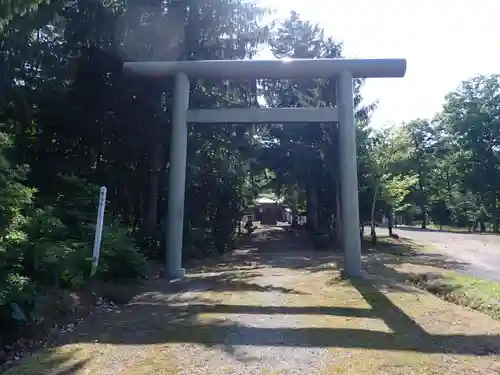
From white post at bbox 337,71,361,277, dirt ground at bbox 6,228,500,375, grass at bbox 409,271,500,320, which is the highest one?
white post at bbox 337,71,361,277

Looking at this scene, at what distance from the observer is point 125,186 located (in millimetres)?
14383

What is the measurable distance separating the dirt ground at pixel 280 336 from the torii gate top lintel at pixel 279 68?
4.70m

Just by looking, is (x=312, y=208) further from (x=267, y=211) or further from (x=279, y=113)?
(x=267, y=211)

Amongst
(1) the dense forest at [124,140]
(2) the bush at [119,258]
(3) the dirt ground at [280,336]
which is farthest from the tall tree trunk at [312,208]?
(3) the dirt ground at [280,336]

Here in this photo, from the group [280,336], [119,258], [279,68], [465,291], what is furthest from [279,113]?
[280,336]

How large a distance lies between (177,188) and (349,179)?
380 centimetres

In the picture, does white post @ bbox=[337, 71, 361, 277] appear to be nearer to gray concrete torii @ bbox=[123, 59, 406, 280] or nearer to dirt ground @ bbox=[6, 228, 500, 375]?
gray concrete torii @ bbox=[123, 59, 406, 280]

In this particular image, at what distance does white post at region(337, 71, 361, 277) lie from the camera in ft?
34.7

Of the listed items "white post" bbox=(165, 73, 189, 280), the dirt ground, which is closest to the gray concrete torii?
"white post" bbox=(165, 73, 189, 280)

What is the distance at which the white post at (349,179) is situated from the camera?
10562mm

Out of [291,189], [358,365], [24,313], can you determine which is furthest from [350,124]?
[291,189]

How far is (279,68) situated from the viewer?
34.5ft

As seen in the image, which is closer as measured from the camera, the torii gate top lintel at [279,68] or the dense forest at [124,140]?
the dense forest at [124,140]

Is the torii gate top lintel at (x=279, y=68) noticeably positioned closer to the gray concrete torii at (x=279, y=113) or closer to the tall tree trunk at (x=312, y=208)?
the gray concrete torii at (x=279, y=113)
